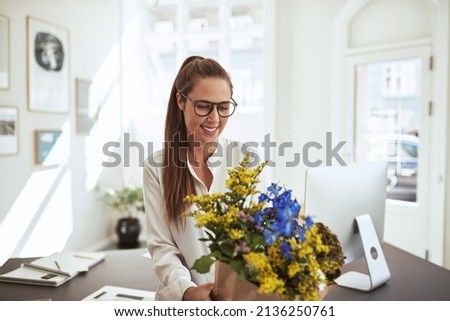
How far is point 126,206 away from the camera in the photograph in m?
3.87

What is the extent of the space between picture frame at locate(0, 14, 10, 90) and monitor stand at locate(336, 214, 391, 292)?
8.05 feet

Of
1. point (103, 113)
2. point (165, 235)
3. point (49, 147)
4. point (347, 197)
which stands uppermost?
point (103, 113)

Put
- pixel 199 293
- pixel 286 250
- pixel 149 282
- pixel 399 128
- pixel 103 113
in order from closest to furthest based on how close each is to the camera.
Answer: pixel 286 250
pixel 199 293
pixel 149 282
pixel 399 128
pixel 103 113

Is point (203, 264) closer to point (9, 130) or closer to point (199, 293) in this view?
point (199, 293)

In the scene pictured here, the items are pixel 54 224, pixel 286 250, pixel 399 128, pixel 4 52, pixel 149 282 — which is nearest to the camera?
pixel 286 250

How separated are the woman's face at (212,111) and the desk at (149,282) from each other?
1.55 ft

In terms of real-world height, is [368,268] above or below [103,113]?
below

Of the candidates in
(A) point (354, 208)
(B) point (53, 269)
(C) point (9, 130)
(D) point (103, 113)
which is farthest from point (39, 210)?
(A) point (354, 208)

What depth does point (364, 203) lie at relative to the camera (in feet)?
4.19

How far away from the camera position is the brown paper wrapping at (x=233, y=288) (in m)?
0.70

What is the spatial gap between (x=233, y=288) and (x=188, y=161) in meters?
0.59

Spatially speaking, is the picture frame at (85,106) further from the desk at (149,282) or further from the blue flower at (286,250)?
the blue flower at (286,250)
